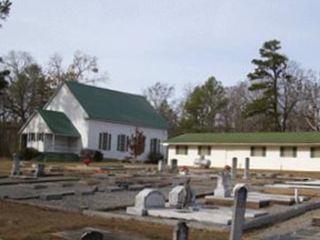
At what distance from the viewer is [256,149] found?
54.8 m

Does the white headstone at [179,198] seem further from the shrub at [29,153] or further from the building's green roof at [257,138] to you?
the shrub at [29,153]

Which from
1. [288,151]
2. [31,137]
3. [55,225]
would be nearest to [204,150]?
[288,151]

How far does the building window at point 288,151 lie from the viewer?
52250mm

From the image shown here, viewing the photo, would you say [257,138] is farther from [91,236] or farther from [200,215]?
[91,236]

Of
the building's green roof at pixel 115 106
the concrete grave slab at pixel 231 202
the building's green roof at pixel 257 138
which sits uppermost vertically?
the building's green roof at pixel 115 106

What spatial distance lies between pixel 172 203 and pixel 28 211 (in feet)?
13.5

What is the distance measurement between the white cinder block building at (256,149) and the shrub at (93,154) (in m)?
7.09

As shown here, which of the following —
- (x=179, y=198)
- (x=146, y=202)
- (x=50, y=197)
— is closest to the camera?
(x=146, y=202)

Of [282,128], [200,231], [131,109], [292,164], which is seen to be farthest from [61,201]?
[282,128]

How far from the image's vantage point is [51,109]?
213 ft

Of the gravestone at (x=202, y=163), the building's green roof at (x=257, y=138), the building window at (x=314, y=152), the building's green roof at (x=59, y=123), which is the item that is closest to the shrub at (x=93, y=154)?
the building's green roof at (x=59, y=123)

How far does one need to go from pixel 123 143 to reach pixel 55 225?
52470mm

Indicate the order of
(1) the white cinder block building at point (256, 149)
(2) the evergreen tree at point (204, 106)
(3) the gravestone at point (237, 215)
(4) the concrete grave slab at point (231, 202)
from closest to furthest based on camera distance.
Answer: (3) the gravestone at point (237, 215) < (4) the concrete grave slab at point (231, 202) < (1) the white cinder block building at point (256, 149) < (2) the evergreen tree at point (204, 106)

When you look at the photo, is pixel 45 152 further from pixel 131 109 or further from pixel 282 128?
pixel 282 128
